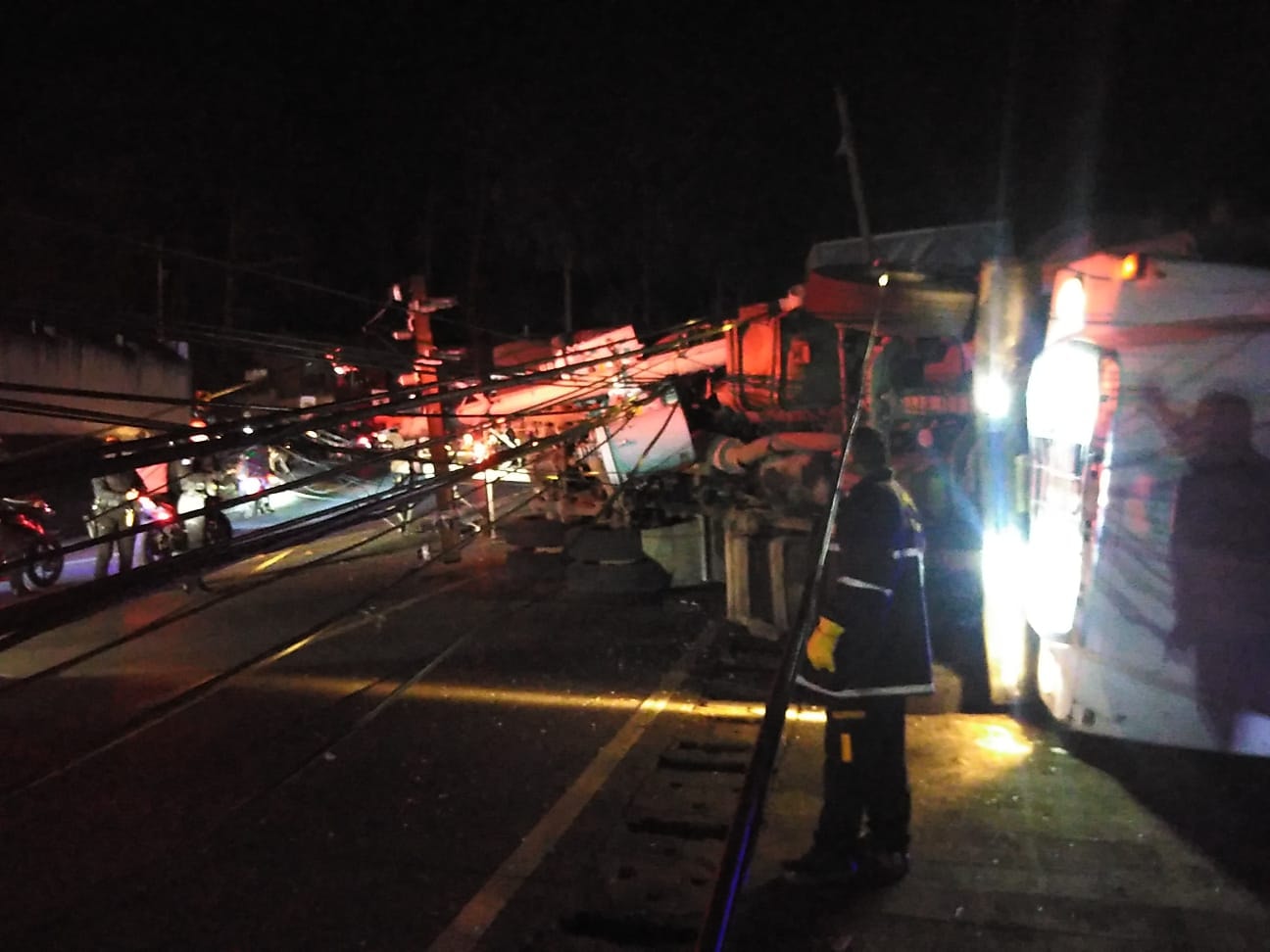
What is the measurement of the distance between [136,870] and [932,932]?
348 centimetres

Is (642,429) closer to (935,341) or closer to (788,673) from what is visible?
(935,341)

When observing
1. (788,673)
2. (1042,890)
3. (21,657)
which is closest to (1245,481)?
(1042,890)

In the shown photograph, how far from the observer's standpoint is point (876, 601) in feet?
13.9

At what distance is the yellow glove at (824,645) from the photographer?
4.23m

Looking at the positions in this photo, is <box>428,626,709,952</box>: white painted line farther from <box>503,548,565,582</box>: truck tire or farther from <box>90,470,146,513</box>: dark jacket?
<box>90,470,146,513</box>: dark jacket

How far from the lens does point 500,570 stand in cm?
1227

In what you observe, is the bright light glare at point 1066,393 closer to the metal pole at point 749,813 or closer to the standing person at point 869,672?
the standing person at point 869,672

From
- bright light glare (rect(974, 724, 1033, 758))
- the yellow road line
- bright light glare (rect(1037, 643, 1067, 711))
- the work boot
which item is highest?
bright light glare (rect(1037, 643, 1067, 711))

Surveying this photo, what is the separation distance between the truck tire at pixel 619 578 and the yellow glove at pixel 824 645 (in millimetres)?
6198

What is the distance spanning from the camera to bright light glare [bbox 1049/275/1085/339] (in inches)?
195

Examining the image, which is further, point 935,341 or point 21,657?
point 935,341

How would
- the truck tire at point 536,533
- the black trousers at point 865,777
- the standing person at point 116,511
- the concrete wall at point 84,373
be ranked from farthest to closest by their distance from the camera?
the concrete wall at point 84,373
the truck tire at point 536,533
the standing person at point 116,511
the black trousers at point 865,777

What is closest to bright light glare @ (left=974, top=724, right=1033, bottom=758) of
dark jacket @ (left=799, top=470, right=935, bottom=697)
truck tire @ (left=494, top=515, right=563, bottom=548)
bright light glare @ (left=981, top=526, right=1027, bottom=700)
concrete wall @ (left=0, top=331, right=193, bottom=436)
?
bright light glare @ (left=981, top=526, right=1027, bottom=700)

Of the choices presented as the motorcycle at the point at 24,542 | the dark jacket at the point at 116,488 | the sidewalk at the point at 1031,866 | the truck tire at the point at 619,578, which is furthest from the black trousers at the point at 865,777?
the motorcycle at the point at 24,542
